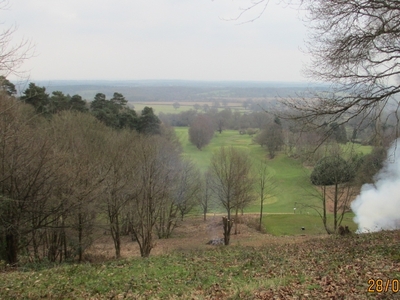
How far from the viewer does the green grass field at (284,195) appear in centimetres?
2577

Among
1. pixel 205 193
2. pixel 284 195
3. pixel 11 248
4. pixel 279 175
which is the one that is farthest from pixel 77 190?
pixel 279 175

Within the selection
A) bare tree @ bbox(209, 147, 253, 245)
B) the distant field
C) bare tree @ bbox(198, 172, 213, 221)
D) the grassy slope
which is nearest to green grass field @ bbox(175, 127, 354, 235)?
the distant field

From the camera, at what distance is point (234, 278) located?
710cm

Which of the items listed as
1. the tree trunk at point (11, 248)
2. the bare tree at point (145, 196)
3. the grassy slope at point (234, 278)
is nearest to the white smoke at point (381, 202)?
the grassy slope at point (234, 278)

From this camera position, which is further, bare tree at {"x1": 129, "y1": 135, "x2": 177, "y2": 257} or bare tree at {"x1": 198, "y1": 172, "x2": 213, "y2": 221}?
bare tree at {"x1": 198, "y1": 172, "x2": 213, "y2": 221}

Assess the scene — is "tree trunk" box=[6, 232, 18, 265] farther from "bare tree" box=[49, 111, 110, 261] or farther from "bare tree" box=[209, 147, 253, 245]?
"bare tree" box=[209, 147, 253, 245]

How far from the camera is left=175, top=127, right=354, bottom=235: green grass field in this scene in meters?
25.8

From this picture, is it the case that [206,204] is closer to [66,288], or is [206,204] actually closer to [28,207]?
[28,207]

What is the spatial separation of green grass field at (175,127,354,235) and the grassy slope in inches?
489

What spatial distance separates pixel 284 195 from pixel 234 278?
96.0 feet

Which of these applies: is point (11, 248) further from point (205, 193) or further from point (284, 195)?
point (284, 195)

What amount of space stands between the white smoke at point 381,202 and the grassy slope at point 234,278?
11.7 m

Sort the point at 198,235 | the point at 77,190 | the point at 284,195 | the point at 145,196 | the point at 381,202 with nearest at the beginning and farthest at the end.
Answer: the point at 77,190 → the point at 145,196 → the point at 381,202 → the point at 198,235 → the point at 284,195

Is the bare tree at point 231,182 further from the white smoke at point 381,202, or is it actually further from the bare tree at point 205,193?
the white smoke at point 381,202
